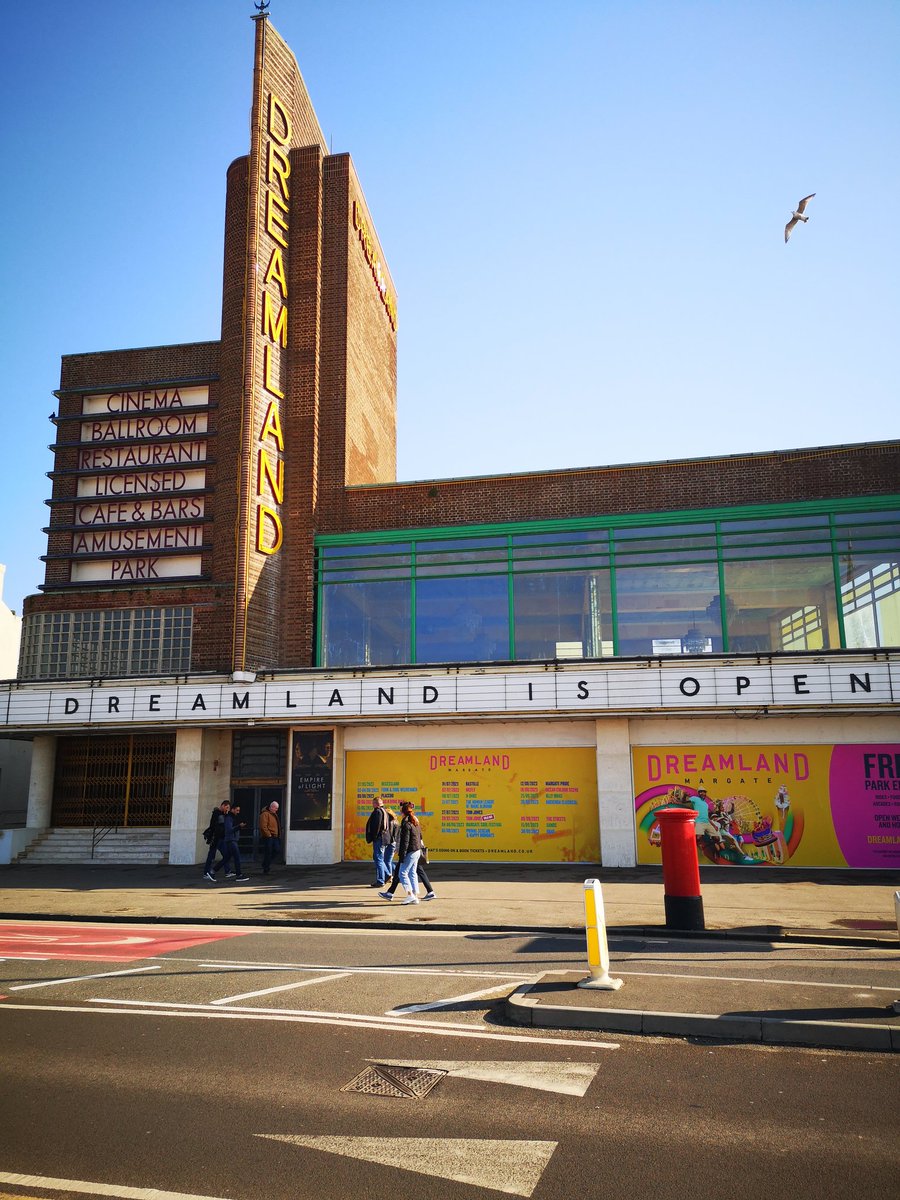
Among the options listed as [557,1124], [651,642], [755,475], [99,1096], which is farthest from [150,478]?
[557,1124]

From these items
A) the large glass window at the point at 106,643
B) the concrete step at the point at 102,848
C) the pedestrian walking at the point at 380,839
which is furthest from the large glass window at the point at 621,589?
the concrete step at the point at 102,848

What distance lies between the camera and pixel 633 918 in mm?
12734

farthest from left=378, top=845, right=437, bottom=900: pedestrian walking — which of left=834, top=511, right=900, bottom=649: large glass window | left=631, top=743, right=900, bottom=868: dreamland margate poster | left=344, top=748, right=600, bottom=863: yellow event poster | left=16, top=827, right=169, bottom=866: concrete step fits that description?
left=834, top=511, right=900, bottom=649: large glass window

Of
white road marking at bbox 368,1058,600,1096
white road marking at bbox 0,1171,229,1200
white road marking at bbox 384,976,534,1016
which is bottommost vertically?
white road marking at bbox 0,1171,229,1200

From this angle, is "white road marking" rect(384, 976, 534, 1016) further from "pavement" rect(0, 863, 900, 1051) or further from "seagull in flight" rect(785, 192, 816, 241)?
"seagull in flight" rect(785, 192, 816, 241)

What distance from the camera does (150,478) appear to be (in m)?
25.0

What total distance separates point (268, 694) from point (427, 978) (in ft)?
42.3

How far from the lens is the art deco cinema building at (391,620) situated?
19.8 metres

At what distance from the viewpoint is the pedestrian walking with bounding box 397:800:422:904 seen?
1498 centimetres

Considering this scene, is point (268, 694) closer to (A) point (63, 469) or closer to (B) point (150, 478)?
(B) point (150, 478)

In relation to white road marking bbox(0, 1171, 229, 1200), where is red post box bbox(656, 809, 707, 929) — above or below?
above

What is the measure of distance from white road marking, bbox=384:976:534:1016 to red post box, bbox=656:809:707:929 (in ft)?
11.4

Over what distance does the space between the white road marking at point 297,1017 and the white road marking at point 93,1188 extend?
2909 millimetres

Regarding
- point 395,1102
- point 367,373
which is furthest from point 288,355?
point 395,1102
